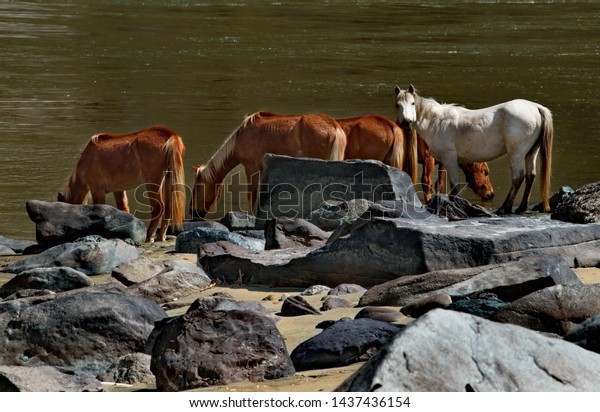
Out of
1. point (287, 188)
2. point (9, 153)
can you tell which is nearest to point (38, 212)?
point (287, 188)

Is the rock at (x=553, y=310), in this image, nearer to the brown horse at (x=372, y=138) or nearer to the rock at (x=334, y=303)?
the rock at (x=334, y=303)

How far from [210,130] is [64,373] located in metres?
12.3

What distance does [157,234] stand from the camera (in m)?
12.4

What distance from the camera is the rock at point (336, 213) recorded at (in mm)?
10414

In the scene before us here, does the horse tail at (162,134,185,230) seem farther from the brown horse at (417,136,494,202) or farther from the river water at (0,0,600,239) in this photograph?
the brown horse at (417,136,494,202)

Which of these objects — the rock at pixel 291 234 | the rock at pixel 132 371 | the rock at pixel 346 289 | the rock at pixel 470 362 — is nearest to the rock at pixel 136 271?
the rock at pixel 291 234

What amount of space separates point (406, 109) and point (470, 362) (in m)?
9.63

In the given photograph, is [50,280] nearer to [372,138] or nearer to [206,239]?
[206,239]

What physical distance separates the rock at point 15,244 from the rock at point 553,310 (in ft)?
21.7

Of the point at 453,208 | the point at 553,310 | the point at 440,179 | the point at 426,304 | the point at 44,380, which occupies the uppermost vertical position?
the point at 553,310

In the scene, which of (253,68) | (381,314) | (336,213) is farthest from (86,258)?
(253,68)

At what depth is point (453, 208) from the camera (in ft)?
34.4

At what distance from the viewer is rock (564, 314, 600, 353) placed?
515cm

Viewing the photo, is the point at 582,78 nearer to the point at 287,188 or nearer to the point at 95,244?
the point at 287,188
